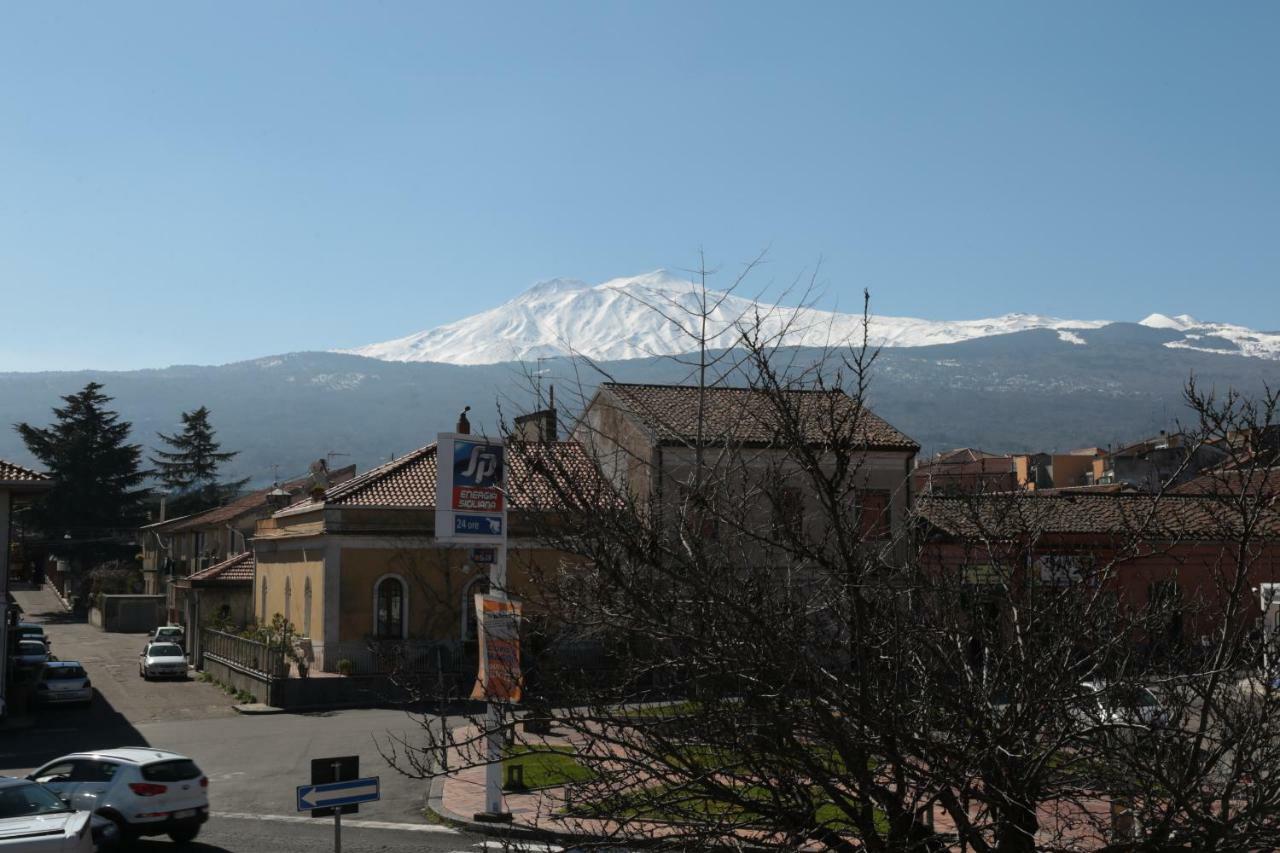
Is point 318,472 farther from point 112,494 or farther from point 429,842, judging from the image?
point 112,494

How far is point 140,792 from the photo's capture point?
1636 cm

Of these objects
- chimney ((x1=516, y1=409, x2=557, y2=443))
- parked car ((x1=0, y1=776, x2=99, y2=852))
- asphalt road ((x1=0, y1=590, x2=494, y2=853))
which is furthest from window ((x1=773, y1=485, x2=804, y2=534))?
parked car ((x1=0, y1=776, x2=99, y2=852))

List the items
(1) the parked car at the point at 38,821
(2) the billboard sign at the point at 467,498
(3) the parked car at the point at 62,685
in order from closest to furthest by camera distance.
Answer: (1) the parked car at the point at 38,821
(2) the billboard sign at the point at 467,498
(3) the parked car at the point at 62,685

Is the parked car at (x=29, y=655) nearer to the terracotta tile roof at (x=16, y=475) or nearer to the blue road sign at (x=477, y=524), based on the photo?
the terracotta tile roof at (x=16, y=475)

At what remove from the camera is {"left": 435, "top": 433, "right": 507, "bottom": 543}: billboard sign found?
19.4 meters

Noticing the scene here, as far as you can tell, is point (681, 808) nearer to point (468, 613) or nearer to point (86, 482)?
point (468, 613)

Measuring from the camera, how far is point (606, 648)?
7309mm

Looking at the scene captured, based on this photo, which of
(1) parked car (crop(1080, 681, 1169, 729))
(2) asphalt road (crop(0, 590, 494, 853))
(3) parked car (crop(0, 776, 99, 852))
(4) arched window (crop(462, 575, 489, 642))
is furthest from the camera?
(4) arched window (crop(462, 575, 489, 642))

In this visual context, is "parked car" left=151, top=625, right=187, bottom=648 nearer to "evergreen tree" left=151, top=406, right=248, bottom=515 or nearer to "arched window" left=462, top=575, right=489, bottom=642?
"arched window" left=462, top=575, right=489, bottom=642

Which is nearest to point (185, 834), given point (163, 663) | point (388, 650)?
point (388, 650)

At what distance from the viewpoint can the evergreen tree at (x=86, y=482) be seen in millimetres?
76750

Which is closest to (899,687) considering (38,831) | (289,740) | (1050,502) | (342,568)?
(1050,502)

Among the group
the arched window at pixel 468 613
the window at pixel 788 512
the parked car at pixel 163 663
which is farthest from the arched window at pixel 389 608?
the window at pixel 788 512

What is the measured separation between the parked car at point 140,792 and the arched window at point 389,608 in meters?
18.2
